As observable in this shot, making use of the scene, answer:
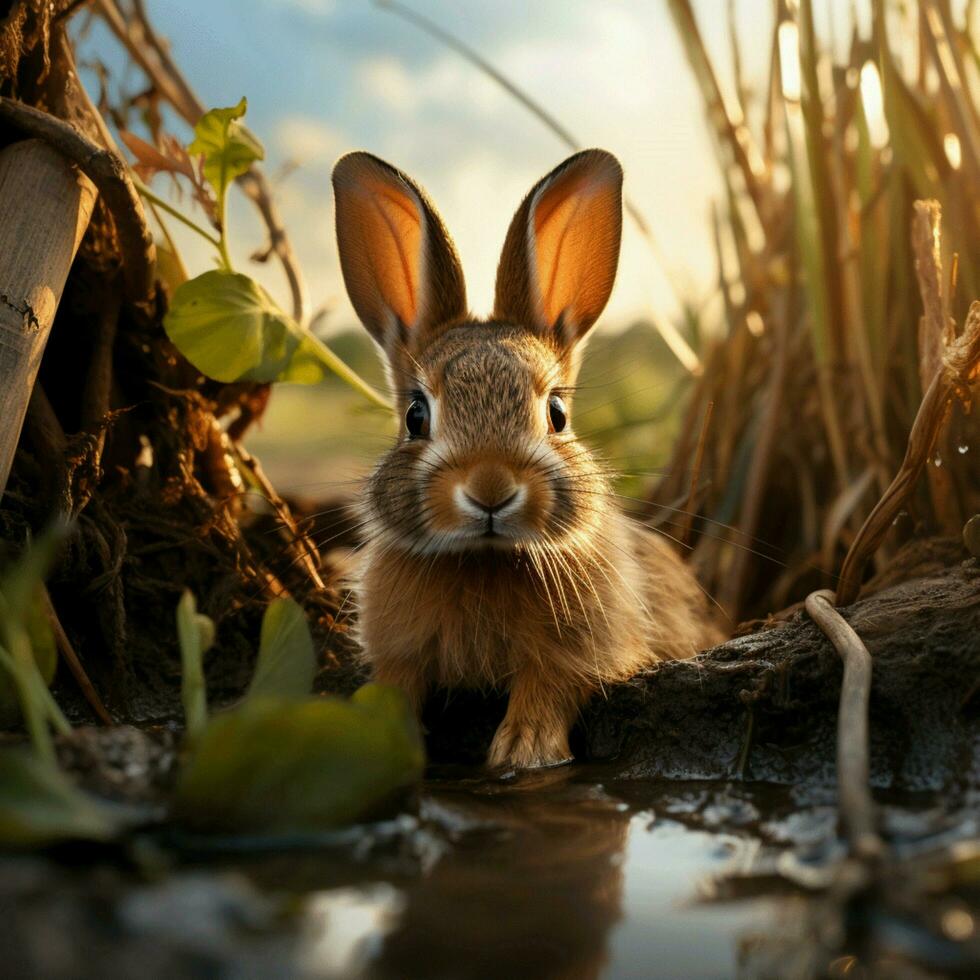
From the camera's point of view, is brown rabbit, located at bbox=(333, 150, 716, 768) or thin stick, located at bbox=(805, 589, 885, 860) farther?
brown rabbit, located at bbox=(333, 150, 716, 768)

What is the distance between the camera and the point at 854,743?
1684 millimetres

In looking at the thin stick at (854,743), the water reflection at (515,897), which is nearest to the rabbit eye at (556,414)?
the thin stick at (854,743)

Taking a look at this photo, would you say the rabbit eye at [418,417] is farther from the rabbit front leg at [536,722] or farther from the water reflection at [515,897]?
the water reflection at [515,897]

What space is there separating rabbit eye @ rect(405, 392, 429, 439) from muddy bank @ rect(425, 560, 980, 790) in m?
0.82

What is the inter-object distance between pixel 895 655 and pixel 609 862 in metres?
0.94

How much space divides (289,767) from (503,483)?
3.88 ft

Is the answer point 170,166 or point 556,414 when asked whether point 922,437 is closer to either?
point 556,414

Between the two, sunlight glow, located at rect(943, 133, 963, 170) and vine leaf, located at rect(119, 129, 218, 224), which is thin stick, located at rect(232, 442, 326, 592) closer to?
vine leaf, located at rect(119, 129, 218, 224)

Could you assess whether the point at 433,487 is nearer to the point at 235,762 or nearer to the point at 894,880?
the point at 235,762

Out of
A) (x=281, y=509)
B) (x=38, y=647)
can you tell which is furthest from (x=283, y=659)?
(x=281, y=509)

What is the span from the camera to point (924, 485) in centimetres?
349

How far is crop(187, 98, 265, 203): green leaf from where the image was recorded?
10.2 ft

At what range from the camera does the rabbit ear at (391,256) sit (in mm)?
3355

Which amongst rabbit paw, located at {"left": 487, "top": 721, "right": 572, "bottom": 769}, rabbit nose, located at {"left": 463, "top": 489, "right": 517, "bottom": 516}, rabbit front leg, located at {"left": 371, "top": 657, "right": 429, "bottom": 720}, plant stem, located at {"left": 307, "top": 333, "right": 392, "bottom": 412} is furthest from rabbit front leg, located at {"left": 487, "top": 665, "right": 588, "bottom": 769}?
plant stem, located at {"left": 307, "top": 333, "right": 392, "bottom": 412}
